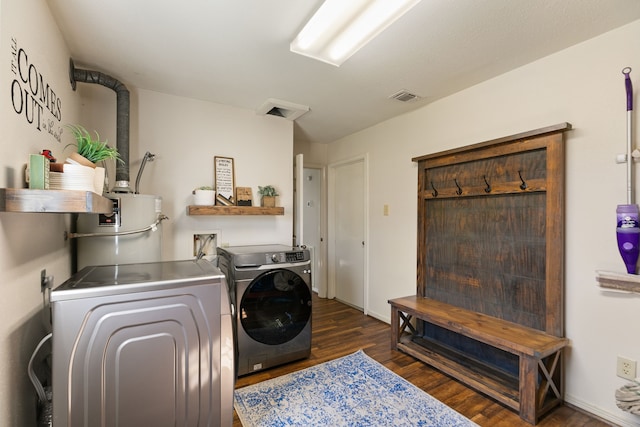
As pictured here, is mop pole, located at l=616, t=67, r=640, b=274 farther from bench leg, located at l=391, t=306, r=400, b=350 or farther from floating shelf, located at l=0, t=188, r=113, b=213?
floating shelf, located at l=0, t=188, r=113, b=213

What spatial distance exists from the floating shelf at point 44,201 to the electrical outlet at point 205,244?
70.9 inches

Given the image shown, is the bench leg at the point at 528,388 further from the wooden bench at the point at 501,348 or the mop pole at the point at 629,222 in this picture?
the mop pole at the point at 629,222

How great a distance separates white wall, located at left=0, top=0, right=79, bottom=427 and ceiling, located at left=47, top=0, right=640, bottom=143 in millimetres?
397

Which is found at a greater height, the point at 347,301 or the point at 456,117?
the point at 456,117

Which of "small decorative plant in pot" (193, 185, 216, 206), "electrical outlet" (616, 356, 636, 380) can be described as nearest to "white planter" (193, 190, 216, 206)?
"small decorative plant in pot" (193, 185, 216, 206)

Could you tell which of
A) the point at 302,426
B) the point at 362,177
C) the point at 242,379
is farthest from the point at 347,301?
the point at 302,426

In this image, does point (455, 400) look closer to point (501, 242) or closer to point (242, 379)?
point (501, 242)

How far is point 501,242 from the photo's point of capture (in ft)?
7.48

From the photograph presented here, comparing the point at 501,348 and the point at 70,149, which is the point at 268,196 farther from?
the point at 501,348

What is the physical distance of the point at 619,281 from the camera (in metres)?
1.67

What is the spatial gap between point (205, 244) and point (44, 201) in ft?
6.24

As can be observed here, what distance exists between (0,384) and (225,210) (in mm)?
1886

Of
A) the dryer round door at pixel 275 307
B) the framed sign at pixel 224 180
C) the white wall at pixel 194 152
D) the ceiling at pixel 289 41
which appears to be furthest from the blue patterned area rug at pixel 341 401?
the ceiling at pixel 289 41

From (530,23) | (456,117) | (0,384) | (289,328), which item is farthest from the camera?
(456,117)
